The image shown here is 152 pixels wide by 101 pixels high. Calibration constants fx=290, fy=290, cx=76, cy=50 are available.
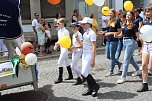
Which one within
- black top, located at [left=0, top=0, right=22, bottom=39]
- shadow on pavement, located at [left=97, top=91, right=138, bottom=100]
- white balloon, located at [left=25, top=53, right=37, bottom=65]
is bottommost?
shadow on pavement, located at [left=97, top=91, right=138, bottom=100]

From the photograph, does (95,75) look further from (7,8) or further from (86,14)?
(86,14)

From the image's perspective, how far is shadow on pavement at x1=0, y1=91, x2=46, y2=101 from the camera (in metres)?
6.10

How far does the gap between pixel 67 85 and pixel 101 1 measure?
2.44 m

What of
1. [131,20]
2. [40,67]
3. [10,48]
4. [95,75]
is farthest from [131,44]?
[40,67]

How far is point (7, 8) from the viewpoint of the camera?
15.9 feet

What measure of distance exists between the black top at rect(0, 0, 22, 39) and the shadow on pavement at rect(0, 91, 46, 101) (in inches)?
65.0

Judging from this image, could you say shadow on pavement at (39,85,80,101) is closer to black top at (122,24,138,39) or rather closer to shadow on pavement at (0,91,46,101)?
shadow on pavement at (0,91,46,101)

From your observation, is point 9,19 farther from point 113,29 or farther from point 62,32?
point 113,29

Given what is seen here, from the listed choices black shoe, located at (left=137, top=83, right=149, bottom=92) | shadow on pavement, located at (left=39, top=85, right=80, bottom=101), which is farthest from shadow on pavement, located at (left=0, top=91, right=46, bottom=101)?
black shoe, located at (left=137, top=83, right=149, bottom=92)

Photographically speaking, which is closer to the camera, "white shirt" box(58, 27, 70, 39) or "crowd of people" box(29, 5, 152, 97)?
"crowd of people" box(29, 5, 152, 97)

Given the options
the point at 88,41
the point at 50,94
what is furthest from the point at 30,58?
the point at 50,94

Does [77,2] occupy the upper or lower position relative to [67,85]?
upper

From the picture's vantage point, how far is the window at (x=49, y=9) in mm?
15812

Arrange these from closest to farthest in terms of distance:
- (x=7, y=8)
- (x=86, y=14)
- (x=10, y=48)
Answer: (x=7, y=8)
(x=10, y=48)
(x=86, y=14)
